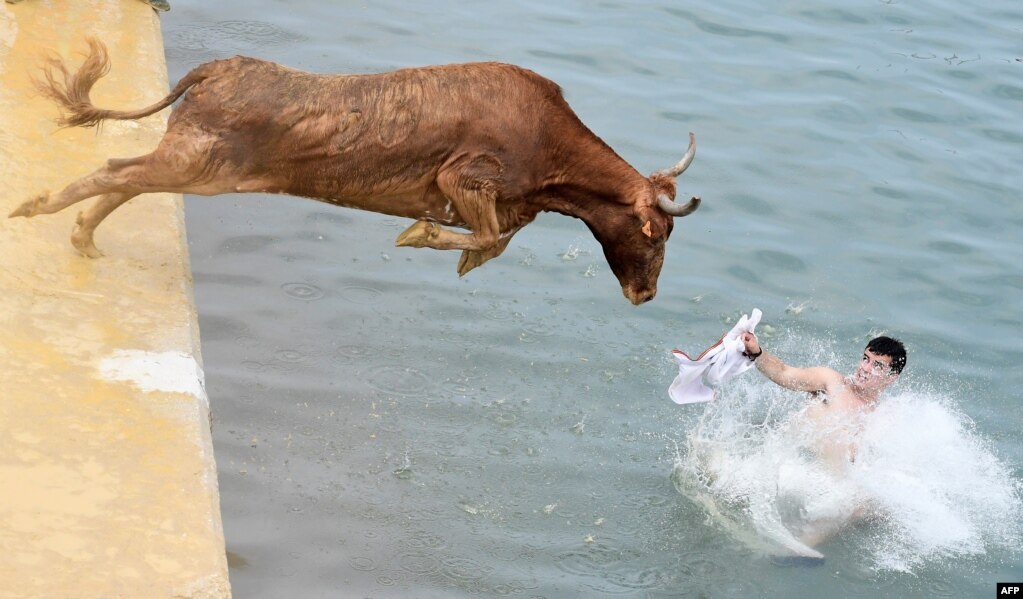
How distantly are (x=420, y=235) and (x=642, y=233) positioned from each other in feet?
4.10

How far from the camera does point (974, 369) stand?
30.7 feet

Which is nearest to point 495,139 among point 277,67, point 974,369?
point 277,67

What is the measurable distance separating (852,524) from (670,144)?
468cm

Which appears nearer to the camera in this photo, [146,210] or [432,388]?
[146,210]

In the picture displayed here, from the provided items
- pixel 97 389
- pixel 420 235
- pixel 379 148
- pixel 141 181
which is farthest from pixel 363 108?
pixel 97 389

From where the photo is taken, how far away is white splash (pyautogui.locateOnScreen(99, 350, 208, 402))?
19.1ft

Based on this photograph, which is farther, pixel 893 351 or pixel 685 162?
pixel 893 351

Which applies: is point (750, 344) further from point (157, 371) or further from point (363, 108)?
point (157, 371)

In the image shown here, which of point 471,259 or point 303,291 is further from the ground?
point 471,259

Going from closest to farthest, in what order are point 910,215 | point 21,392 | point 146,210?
point 21,392, point 146,210, point 910,215

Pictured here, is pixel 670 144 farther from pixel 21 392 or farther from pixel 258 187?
pixel 21 392

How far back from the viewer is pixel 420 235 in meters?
6.38

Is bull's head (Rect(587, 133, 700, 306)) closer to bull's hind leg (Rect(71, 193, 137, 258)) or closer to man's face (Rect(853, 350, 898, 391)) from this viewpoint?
man's face (Rect(853, 350, 898, 391))

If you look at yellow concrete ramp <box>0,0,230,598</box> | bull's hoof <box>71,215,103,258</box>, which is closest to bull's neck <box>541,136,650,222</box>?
yellow concrete ramp <box>0,0,230,598</box>
